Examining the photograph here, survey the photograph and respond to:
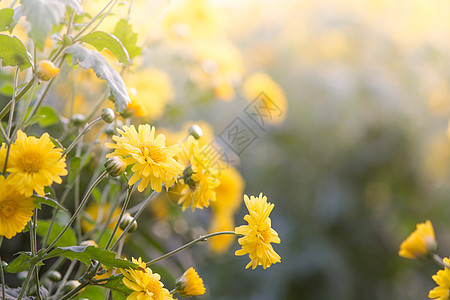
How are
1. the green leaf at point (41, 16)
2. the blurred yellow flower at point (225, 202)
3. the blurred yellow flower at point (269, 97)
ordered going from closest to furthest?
the green leaf at point (41, 16)
the blurred yellow flower at point (225, 202)
the blurred yellow flower at point (269, 97)

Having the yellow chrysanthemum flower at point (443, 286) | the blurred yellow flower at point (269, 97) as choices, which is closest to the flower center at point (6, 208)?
the yellow chrysanthemum flower at point (443, 286)

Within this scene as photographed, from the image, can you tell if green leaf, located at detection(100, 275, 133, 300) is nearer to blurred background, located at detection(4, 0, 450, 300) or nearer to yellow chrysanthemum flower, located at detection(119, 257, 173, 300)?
yellow chrysanthemum flower, located at detection(119, 257, 173, 300)

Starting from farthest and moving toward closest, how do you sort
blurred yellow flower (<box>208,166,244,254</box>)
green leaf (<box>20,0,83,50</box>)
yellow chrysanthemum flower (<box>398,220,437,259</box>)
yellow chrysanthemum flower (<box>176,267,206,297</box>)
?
blurred yellow flower (<box>208,166,244,254</box>)
yellow chrysanthemum flower (<box>398,220,437,259</box>)
yellow chrysanthemum flower (<box>176,267,206,297</box>)
green leaf (<box>20,0,83,50</box>)

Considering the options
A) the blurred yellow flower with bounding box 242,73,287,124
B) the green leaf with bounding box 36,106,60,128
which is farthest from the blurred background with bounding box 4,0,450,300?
the green leaf with bounding box 36,106,60,128

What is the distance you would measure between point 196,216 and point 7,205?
75cm

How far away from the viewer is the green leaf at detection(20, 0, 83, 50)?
1.09ft

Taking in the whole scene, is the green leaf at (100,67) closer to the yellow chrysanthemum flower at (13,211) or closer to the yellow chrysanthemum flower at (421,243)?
the yellow chrysanthemum flower at (13,211)

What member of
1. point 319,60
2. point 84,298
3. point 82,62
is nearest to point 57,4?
point 82,62

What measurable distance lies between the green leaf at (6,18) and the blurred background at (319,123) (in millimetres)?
572

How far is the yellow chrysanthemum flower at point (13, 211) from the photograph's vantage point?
0.38m

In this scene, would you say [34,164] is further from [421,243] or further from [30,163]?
[421,243]

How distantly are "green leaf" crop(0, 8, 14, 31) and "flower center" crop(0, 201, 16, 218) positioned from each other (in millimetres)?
153

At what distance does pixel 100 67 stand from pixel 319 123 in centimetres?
128

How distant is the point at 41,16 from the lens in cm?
34
